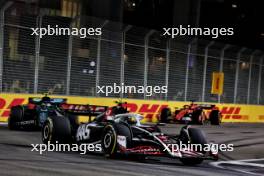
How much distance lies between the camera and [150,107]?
25234 millimetres

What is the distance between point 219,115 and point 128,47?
5.50m

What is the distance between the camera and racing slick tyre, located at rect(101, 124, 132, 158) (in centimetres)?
1030

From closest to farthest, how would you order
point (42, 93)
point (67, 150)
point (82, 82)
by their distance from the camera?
point (67, 150) < point (42, 93) < point (82, 82)

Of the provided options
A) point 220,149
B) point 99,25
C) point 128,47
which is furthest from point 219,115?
point 220,149

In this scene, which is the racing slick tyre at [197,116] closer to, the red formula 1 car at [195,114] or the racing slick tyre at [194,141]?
the red formula 1 car at [195,114]

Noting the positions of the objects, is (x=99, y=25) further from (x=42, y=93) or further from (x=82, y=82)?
(x=42, y=93)

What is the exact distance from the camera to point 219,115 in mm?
26031

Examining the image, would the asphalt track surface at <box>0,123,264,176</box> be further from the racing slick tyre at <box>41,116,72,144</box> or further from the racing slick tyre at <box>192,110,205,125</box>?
the racing slick tyre at <box>192,110,205,125</box>

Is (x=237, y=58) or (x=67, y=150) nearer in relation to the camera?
(x=67, y=150)
